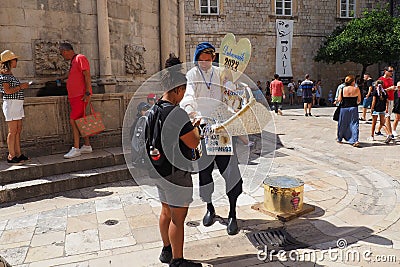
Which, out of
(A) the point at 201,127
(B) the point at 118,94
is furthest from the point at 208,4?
(A) the point at 201,127

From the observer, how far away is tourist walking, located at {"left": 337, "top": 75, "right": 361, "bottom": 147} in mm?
9193

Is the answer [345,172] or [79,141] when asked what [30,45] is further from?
[345,172]

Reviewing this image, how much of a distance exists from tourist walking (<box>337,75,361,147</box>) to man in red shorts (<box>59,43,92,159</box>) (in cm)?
673

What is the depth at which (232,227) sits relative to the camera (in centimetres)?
412

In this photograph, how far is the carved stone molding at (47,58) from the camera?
6707 millimetres

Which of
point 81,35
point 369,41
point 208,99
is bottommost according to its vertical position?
point 208,99

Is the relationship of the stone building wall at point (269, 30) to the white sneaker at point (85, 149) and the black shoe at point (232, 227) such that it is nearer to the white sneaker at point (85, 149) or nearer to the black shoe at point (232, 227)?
the white sneaker at point (85, 149)

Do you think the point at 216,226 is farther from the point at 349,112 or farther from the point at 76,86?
the point at 349,112

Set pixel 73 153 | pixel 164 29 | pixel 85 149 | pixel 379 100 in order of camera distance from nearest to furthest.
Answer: pixel 73 153 < pixel 85 149 < pixel 164 29 < pixel 379 100

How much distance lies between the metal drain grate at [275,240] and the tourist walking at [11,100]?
4286 millimetres

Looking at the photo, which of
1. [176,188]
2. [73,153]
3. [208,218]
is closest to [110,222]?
[208,218]

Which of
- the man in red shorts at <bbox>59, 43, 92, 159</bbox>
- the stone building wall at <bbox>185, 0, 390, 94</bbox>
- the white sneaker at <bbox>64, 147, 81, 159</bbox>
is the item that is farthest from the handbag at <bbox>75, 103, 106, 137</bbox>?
the stone building wall at <bbox>185, 0, 390, 94</bbox>

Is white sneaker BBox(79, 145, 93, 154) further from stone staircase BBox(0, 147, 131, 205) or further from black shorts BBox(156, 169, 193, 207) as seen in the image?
black shorts BBox(156, 169, 193, 207)

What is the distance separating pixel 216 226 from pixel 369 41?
72.3 ft
